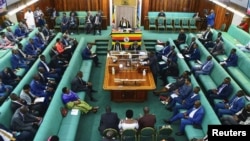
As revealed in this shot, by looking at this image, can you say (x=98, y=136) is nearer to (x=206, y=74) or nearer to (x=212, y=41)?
(x=206, y=74)

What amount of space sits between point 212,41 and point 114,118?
6719mm

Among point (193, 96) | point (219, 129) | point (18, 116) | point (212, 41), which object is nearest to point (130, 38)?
point (212, 41)

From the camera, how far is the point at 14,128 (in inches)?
219

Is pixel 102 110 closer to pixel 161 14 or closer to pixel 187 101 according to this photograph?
pixel 187 101

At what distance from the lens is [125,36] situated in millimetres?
11148

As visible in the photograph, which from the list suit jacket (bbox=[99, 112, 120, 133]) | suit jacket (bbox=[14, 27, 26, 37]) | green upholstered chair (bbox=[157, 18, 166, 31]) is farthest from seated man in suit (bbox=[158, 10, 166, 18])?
suit jacket (bbox=[99, 112, 120, 133])

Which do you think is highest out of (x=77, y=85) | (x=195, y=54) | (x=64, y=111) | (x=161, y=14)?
(x=161, y=14)

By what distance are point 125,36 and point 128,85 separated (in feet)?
12.9

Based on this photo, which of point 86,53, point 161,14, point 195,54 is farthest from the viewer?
point 161,14

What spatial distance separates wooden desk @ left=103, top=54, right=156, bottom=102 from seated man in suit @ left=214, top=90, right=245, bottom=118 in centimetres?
202

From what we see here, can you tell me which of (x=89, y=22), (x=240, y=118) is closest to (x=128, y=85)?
(x=240, y=118)

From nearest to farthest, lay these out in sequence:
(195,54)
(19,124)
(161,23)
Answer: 1. (19,124)
2. (195,54)
3. (161,23)

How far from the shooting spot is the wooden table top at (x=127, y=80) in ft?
25.2

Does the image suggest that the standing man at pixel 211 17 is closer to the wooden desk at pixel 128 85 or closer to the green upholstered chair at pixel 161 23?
the green upholstered chair at pixel 161 23
